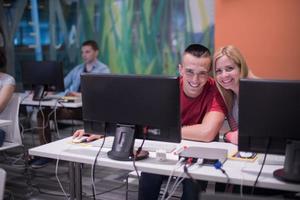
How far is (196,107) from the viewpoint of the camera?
92.5 inches

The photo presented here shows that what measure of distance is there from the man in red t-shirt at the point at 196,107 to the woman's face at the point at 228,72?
0.07 meters

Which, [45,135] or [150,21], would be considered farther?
[150,21]

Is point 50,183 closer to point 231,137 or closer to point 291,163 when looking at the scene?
point 231,137

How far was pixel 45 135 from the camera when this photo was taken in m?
4.39

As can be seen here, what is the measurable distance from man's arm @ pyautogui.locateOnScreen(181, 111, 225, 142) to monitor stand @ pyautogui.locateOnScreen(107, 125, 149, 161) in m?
0.40

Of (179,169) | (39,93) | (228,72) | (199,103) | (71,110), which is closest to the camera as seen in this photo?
(179,169)

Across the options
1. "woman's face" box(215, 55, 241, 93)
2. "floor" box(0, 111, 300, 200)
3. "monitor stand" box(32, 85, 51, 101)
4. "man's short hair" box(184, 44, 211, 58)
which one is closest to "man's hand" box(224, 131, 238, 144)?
"woman's face" box(215, 55, 241, 93)

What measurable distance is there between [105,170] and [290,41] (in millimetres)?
2358

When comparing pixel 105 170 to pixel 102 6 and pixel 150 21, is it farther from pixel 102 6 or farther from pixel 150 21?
pixel 102 6

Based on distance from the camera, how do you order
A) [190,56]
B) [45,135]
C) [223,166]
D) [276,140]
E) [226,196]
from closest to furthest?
[226,196], [276,140], [223,166], [190,56], [45,135]

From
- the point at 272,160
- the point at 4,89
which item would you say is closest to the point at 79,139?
the point at 272,160

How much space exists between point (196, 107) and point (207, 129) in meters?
0.20

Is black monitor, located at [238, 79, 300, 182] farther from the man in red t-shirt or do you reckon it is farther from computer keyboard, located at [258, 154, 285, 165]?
the man in red t-shirt

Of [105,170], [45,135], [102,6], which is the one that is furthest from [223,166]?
[102,6]
